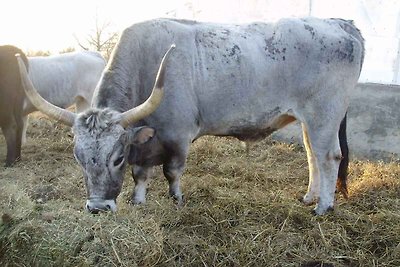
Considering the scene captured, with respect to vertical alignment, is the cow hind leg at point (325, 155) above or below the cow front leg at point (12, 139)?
above

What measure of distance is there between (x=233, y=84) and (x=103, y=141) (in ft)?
4.60

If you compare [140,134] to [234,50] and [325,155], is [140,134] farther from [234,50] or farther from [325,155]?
[325,155]

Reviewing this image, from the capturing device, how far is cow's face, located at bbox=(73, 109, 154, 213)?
3.78m

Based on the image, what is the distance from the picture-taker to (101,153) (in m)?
3.78

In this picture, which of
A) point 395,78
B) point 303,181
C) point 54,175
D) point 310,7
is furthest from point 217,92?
point 310,7

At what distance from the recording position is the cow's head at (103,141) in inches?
149

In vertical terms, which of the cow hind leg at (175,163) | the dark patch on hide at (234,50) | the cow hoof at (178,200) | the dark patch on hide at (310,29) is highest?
the dark patch on hide at (310,29)

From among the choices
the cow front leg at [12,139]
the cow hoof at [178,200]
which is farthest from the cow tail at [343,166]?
the cow front leg at [12,139]

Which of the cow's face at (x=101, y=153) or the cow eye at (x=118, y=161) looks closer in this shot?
the cow's face at (x=101, y=153)

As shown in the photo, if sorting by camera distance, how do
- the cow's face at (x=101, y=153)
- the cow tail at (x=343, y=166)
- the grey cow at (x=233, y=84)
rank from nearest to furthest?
the cow's face at (x=101, y=153) → the grey cow at (x=233, y=84) → the cow tail at (x=343, y=166)

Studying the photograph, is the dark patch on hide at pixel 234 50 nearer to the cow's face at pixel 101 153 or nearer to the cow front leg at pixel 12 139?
the cow's face at pixel 101 153

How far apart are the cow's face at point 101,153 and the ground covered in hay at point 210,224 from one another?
188mm

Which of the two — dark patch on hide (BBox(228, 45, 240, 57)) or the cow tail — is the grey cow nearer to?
dark patch on hide (BBox(228, 45, 240, 57))

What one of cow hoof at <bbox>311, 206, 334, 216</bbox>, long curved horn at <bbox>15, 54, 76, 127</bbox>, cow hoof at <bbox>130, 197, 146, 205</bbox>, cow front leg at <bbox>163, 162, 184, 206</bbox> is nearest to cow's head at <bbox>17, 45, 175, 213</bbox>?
long curved horn at <bbox>15, 54, 76, 127</bbox>
